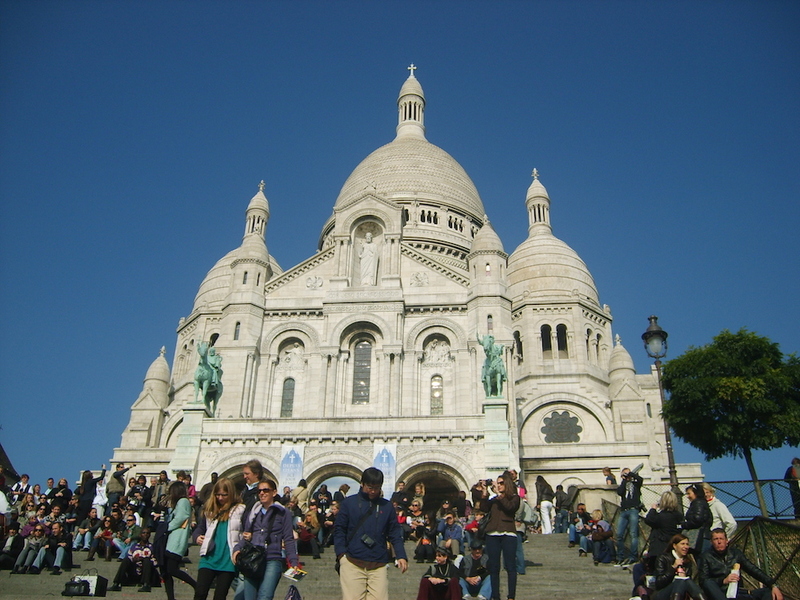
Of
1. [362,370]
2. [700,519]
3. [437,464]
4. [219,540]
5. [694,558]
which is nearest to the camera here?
[219,540]

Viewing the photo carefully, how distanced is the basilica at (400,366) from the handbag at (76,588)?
15.8 meters

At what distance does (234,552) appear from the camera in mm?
9633

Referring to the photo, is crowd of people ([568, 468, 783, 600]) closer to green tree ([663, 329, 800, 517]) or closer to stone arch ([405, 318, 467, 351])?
green tree ([663, 329, 800, 517])

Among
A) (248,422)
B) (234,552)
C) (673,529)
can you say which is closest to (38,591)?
(234,552)

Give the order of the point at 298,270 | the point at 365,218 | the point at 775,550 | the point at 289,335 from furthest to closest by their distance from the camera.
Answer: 1. the point at 365,218
2. the point at 298,270
3. the point at 289,335
4. the point at 775,550

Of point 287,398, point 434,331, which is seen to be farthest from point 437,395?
point 287,398

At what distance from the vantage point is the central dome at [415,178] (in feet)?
190

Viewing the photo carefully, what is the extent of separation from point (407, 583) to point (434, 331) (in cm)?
2219

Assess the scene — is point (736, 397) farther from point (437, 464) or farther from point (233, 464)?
point (233, 464)

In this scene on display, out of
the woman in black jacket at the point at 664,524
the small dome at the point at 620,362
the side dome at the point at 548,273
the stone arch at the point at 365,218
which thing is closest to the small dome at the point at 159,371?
the stone arch at the point at 365,218

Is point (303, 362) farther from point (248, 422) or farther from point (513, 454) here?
point (513, 454)

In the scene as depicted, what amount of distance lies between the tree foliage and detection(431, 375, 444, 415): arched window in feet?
32.4

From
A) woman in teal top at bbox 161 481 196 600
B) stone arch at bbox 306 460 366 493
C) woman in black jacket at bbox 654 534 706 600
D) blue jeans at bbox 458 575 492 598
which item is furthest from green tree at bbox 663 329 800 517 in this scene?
woman in teal top at bbox 161 481 196 600

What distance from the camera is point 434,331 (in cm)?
3838
